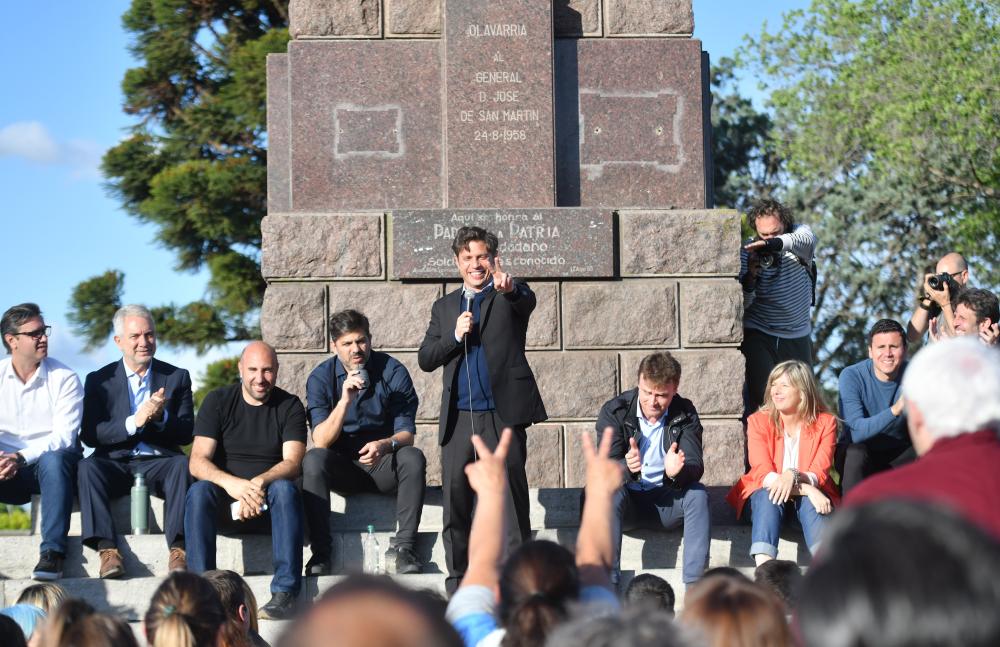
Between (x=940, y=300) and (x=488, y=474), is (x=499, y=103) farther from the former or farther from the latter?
(x=488, y=474)

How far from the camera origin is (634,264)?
8.62 m

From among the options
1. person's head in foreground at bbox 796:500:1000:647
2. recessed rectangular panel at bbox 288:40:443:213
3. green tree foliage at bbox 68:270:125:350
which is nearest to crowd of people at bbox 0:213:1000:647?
recessed rectangular panel at bbox 288:40:443:213

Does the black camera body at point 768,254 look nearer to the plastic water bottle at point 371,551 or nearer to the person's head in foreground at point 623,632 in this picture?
the plastic water bottle at point 371,551

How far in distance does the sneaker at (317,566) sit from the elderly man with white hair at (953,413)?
4.41 m

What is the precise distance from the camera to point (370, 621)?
1.57m

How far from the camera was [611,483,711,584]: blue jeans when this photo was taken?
6.64m

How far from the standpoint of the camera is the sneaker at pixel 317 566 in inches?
265

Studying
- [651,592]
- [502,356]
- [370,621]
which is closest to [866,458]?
[502,356]

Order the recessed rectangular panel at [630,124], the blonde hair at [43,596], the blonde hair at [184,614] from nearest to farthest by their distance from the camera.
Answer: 1. the blonde hair at [184,614]
2. the blonde hair at [43,596]
3. the recessed rectangular panel at [630,124]

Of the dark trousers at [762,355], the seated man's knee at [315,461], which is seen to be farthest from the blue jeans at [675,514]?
the dark trousers at [762,355]

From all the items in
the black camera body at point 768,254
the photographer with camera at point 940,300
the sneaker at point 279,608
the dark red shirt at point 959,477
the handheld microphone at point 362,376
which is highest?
the black camera body at point 768,254

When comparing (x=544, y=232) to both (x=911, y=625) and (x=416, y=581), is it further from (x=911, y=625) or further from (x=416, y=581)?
(x=911, y=625)

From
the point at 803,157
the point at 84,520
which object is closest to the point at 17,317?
the point at 84,520

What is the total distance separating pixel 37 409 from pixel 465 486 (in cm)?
241
